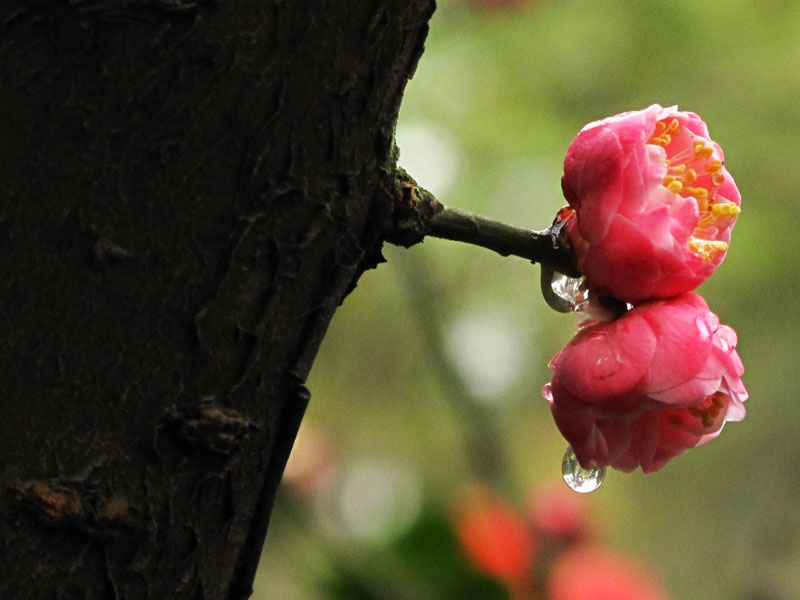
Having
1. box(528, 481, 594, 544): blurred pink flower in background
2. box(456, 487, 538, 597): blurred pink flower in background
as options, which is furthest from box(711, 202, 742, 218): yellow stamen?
box(528, 481, 594, 544): blurred pink flower in background

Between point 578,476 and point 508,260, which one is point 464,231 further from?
point 508,260

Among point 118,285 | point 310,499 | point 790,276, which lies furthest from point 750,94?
point 118,285

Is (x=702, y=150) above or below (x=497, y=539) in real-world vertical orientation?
below

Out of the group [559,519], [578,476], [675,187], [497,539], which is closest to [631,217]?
[675,187]

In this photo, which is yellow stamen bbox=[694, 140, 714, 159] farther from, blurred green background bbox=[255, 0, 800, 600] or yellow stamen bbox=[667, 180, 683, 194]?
blurred green background bbox=[255, 0, 800, 600]

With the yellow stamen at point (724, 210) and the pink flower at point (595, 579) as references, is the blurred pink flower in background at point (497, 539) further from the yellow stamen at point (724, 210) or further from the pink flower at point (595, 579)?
the yellow stamen at point (724, 210)

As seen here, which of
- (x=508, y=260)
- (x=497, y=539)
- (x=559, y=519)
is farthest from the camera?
(x=508, y=260)
